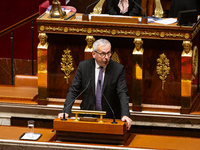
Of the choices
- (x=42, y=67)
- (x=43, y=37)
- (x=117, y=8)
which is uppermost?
(x=117, y=8)

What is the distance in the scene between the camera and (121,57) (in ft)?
16.5

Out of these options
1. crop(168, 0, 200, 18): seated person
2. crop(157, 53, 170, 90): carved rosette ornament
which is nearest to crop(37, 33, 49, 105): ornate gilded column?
crop(157, 53, 170, 90): carved rosette ornament

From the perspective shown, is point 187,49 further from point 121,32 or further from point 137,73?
point 121,32

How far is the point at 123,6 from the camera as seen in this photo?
5.68 metres

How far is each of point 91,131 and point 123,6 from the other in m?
2.44

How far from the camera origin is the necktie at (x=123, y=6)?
5668mm

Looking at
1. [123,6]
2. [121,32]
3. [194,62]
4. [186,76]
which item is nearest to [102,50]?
[121,32]

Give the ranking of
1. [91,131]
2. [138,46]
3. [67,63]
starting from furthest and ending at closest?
[67,63] < [138,46] < [91,131]

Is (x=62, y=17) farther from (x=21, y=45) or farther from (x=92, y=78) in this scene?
(x=21, y=45)

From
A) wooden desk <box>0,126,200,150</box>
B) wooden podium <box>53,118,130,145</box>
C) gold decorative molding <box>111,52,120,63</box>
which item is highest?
gold decorative molding <box>111,52,120,63</box>

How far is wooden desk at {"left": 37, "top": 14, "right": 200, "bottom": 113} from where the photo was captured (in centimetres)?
489

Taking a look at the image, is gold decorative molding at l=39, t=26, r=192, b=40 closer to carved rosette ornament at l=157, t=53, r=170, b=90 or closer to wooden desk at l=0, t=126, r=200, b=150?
carved rosette ornament at l=157, t=53, r=170, b=90

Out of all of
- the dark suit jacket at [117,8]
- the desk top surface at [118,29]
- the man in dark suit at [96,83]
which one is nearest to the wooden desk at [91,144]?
the man in dark suit at [96,83]

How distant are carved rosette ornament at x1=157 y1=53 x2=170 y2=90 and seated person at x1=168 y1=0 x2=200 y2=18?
1.53 m
